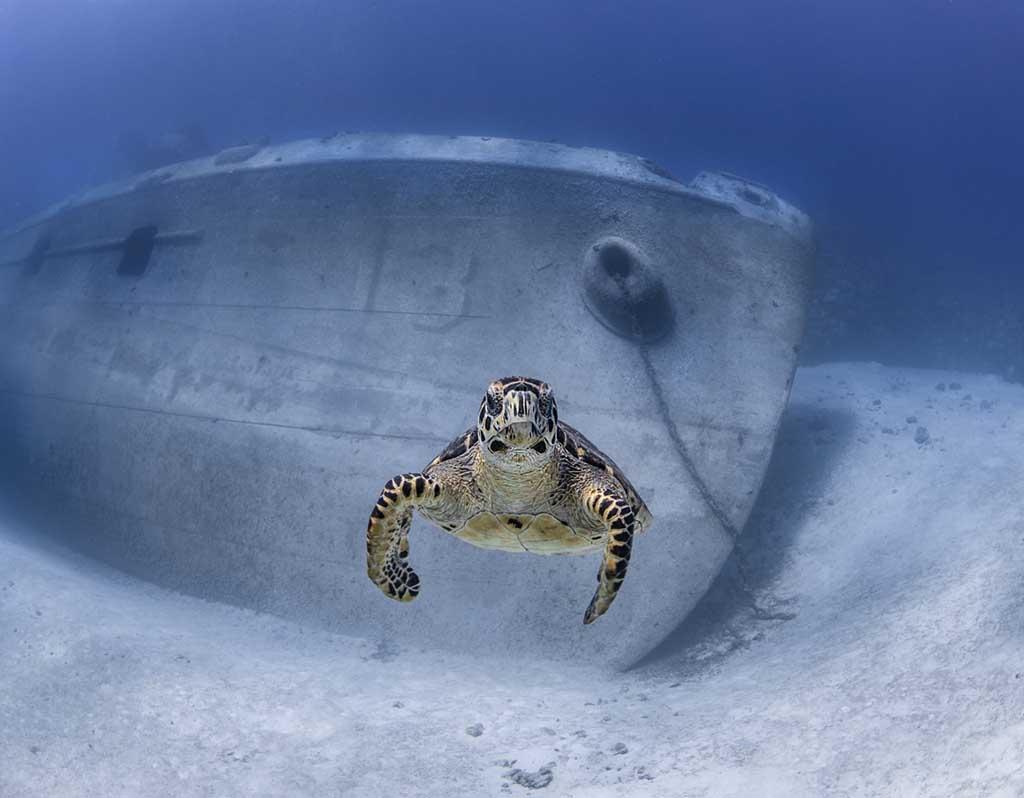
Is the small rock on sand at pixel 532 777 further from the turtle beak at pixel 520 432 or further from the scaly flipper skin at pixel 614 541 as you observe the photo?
the turtle beak at pixel 520 432

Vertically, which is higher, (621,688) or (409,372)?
(409,372)

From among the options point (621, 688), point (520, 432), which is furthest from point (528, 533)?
point (621, 688)

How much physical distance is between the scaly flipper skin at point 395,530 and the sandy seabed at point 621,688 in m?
1.47

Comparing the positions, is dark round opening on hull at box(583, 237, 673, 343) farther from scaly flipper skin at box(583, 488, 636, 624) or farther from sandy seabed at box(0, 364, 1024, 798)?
scaly flipper skin at box(583, 488, 636, 624)

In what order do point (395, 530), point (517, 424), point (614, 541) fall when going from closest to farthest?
point (517, 424) < point (614, 541) < point (395, 530)

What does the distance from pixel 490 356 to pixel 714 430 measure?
9.63ft

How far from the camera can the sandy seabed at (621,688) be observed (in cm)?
395

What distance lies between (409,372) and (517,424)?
17.2ft

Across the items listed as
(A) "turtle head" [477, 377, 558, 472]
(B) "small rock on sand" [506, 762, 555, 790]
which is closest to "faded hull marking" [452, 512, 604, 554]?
(A) "turtle head" [477, 377, 558, 472]

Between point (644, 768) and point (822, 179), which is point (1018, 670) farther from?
point (822, 179)

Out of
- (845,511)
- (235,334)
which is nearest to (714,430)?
(845,511)

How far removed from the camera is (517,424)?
3174 millimetres

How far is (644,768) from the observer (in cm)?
432

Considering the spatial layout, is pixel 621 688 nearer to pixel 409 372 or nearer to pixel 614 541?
pixel 614 541
